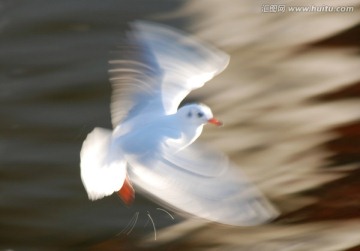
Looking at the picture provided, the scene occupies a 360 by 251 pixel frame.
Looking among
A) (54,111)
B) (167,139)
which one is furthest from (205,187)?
(54,111)

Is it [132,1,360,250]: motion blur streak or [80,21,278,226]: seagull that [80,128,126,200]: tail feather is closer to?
[80,21,278,226]: seagull

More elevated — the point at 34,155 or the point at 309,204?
the point at 34,155

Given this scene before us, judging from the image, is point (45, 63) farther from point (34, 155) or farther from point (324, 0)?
point (324, 0)

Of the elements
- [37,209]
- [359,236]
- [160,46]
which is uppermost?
[160,46]

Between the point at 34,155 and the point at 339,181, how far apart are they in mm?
455

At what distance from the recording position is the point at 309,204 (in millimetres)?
1269

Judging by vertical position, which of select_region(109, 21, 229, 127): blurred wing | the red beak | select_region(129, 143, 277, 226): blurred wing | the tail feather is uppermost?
select_region(109, 21, 229, 127): blurred wing

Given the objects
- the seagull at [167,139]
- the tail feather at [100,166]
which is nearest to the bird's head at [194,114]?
the seagull at [167,139]

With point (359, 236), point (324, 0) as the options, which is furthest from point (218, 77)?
point (359, 236)

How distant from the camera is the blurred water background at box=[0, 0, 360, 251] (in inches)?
49.4

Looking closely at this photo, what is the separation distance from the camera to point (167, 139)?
1.26 meters

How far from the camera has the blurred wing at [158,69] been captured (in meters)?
1.26

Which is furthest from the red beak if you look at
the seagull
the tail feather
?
the tail feather

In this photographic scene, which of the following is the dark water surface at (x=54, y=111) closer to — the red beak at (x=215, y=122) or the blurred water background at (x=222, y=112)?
the blurred water background at (x=222, y=112)
